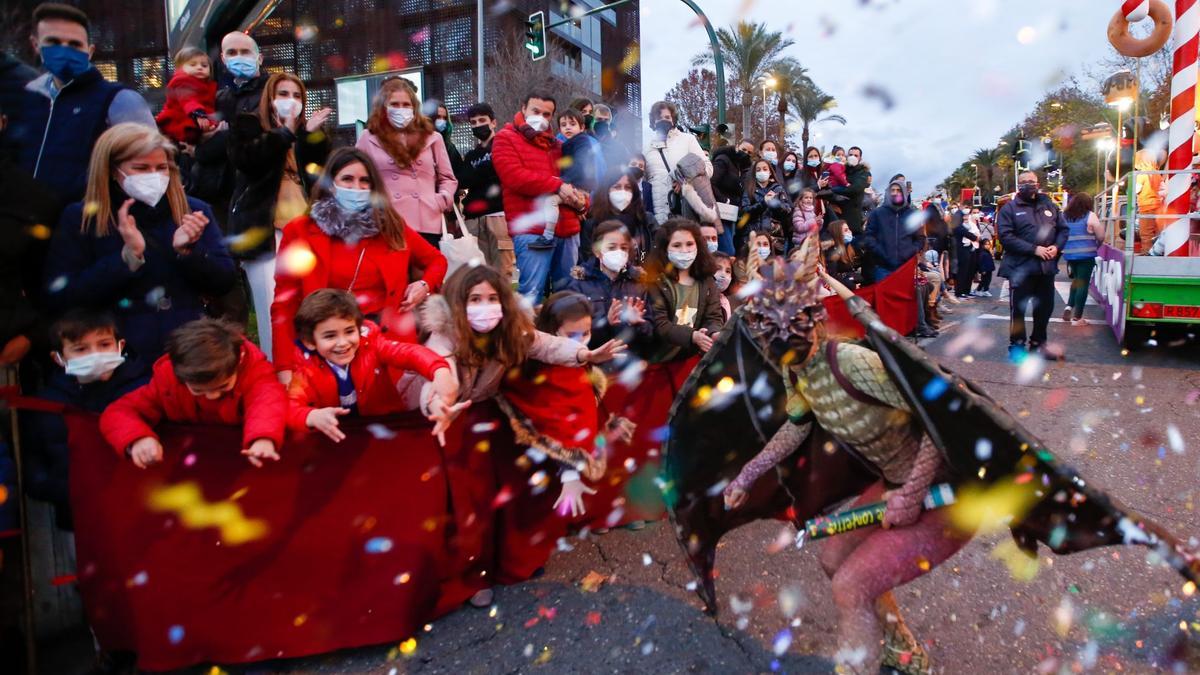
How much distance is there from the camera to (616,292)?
447cm

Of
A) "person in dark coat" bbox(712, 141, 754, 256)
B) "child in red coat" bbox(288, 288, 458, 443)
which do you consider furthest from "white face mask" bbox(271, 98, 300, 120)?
"person in dark coat" bbox(712, 141, 754, 256)

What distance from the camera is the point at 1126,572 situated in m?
3.33

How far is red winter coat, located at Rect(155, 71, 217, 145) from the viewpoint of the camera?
4.70m

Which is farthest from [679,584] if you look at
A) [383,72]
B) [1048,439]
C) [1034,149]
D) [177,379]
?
[383,72]

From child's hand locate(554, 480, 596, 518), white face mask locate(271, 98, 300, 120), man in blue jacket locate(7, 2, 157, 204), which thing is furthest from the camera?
white face mask locate(271, 98, 300, 120)

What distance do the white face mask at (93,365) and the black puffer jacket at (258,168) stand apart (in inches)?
61.4

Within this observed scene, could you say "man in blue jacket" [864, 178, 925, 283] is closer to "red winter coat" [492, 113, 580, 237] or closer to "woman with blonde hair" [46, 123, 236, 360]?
"red winter coat" [492, 113, 580, 237]

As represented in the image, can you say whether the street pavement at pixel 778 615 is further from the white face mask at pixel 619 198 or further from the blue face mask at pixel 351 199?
the white face mask at pixel 619 198

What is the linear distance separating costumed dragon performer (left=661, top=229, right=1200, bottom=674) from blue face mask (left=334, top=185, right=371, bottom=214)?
2.00 metres

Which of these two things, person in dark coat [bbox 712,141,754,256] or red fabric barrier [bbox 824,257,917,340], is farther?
red fabric barrier [bbox 824,257,917,340]

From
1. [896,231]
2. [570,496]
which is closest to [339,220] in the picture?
[570,496]

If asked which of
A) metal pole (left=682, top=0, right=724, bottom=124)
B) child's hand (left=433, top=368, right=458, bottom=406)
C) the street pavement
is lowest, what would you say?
the street pavement

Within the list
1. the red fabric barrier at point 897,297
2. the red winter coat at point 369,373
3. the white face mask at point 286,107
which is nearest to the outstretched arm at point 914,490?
the red winter coat at point 369,373

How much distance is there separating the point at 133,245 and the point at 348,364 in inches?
38.0
